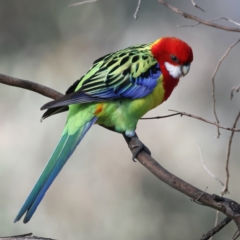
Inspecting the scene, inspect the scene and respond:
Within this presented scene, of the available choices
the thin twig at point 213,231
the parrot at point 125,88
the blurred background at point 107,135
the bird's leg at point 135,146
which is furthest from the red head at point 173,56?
the blurred background at point 107,135

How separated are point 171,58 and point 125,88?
0.26 m

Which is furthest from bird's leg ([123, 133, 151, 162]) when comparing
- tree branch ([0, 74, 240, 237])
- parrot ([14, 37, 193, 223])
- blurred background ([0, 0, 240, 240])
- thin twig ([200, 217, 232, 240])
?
blurred background ([0, 0, 240, 240])

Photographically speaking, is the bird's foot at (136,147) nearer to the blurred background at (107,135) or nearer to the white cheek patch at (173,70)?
the white cheek patch at (173,70)

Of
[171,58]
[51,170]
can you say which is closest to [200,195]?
[51,170]

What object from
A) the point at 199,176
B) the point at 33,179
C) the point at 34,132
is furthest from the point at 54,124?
the point at 199,176

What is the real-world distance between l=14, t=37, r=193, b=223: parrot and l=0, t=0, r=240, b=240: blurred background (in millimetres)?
1145

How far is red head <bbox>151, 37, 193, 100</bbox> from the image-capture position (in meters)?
1.92

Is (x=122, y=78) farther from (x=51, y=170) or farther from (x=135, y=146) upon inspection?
(x=51, y=170)

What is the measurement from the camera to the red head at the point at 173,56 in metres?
1.92

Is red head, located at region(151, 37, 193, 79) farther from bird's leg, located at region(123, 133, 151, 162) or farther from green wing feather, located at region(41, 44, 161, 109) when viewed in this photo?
bird's leg, located at region(123, 133, 151, 162)

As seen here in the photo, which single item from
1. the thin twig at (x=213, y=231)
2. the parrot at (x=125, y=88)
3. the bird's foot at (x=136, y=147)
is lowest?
the thin twig at (x=213, y=231)

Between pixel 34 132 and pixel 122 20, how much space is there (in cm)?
110

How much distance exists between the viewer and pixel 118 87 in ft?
6.06

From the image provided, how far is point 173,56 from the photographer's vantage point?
192cm
